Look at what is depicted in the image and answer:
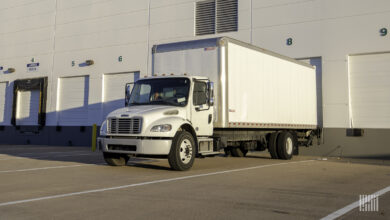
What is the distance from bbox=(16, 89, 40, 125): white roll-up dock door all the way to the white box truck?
18854 mm

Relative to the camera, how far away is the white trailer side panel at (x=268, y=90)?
11867 millimetres

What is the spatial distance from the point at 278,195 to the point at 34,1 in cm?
2778

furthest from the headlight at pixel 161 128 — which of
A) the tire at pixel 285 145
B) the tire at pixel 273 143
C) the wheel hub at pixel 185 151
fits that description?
the tire at pixel 285 145

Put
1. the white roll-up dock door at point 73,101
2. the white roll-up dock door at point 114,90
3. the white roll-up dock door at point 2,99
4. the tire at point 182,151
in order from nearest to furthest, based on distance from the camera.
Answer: the tire at point 182,151 → the white roll-up dock door at point 114,90 → the white roll-up dock door at point 73,101 → the white roll-up dock door at point 2,99

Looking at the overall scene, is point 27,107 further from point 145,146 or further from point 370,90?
point 370,90

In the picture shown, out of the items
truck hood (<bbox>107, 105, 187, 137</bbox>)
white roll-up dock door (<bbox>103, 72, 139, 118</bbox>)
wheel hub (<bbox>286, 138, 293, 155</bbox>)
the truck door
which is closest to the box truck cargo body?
the truck door

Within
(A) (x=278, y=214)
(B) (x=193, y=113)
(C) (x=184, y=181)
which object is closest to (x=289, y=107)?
(B) (x=193, y=113)

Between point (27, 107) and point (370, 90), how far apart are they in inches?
909

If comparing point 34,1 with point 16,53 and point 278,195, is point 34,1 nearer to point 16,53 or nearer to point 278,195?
point 16,53

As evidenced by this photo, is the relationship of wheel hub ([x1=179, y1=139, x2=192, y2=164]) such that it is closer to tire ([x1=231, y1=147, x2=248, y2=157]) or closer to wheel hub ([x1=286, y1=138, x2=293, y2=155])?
wheel hub ([x1=286, y1=138, x2=293, y2=155])

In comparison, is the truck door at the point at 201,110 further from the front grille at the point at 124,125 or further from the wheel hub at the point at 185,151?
the front grille at the point at 124,125

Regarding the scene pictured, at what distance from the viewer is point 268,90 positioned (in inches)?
536

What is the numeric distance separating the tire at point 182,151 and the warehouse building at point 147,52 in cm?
996

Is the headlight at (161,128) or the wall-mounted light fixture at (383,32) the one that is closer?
the headlight at (161,128)
